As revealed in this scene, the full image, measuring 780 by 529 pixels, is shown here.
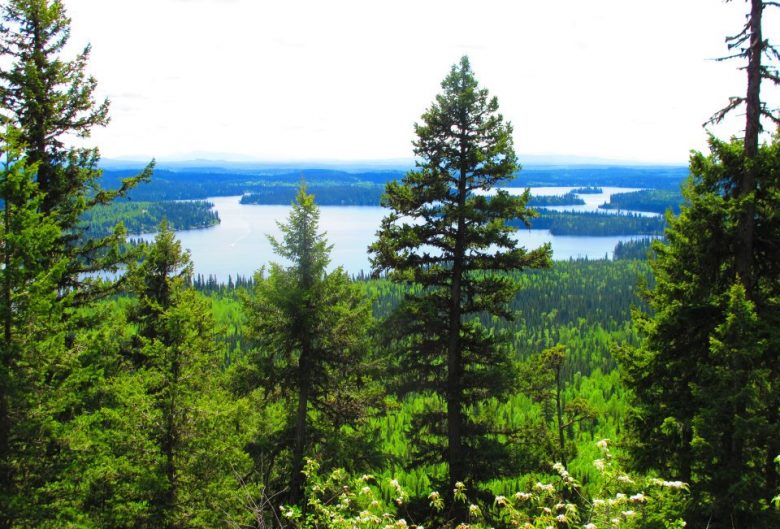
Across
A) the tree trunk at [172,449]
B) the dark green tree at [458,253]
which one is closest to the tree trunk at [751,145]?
the dark green tree at [458,253]

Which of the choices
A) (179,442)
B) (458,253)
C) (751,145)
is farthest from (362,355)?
(751,145)

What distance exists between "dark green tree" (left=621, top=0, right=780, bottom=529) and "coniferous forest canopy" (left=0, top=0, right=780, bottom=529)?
0.18 ft

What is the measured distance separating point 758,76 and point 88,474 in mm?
16933

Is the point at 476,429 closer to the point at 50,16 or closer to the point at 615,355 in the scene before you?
the point at 615,355

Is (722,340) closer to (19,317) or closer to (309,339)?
(309,339)

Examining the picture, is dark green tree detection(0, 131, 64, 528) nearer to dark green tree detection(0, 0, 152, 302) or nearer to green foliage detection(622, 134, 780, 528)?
dark green tree detection(0, 0, 152, 302)

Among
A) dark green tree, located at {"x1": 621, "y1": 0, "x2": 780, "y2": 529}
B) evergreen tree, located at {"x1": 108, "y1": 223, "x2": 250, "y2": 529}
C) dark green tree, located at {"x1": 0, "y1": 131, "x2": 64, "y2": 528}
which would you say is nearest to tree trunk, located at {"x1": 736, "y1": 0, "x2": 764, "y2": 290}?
dark green tree, located at {"x1": 621, "y1": 0, "x2": 780, "y2": 529}

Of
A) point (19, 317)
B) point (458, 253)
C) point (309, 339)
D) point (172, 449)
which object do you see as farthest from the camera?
point (309, 339)

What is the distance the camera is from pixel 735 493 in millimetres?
11156

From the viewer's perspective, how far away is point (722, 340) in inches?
484

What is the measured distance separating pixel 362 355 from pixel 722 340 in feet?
33.9

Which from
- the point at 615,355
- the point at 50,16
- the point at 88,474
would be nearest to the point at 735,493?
the point at 615,355

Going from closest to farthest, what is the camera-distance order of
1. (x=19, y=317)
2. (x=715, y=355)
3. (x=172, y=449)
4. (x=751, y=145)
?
(x=19, y=317), (x=715, y=355), (x=751, y=145), (x=172, y=449)

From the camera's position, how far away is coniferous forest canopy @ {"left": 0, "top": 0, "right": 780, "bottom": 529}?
36.1ft
